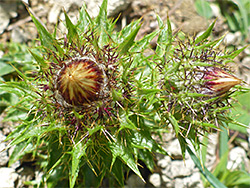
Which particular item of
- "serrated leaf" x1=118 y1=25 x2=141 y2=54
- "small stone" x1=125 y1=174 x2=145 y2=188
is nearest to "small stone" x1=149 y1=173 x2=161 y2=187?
"small stone" x1=125 y1=174 x2=145 y2=188

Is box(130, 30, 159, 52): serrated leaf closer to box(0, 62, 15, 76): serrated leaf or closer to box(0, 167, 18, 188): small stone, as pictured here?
box(0, 62, 15, 76): serrated leaf

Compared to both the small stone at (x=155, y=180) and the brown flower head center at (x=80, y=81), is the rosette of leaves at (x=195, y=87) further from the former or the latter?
the small stone at (x=155, y=180)

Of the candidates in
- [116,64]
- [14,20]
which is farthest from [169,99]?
[14,20]

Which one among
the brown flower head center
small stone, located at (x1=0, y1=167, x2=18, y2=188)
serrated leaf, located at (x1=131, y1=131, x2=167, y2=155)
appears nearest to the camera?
the brown flower head center

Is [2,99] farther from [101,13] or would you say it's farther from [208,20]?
[208,20]

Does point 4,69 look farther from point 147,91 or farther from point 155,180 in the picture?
point 155,180

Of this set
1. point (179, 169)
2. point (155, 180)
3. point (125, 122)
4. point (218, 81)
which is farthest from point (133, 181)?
point (218, 81)
